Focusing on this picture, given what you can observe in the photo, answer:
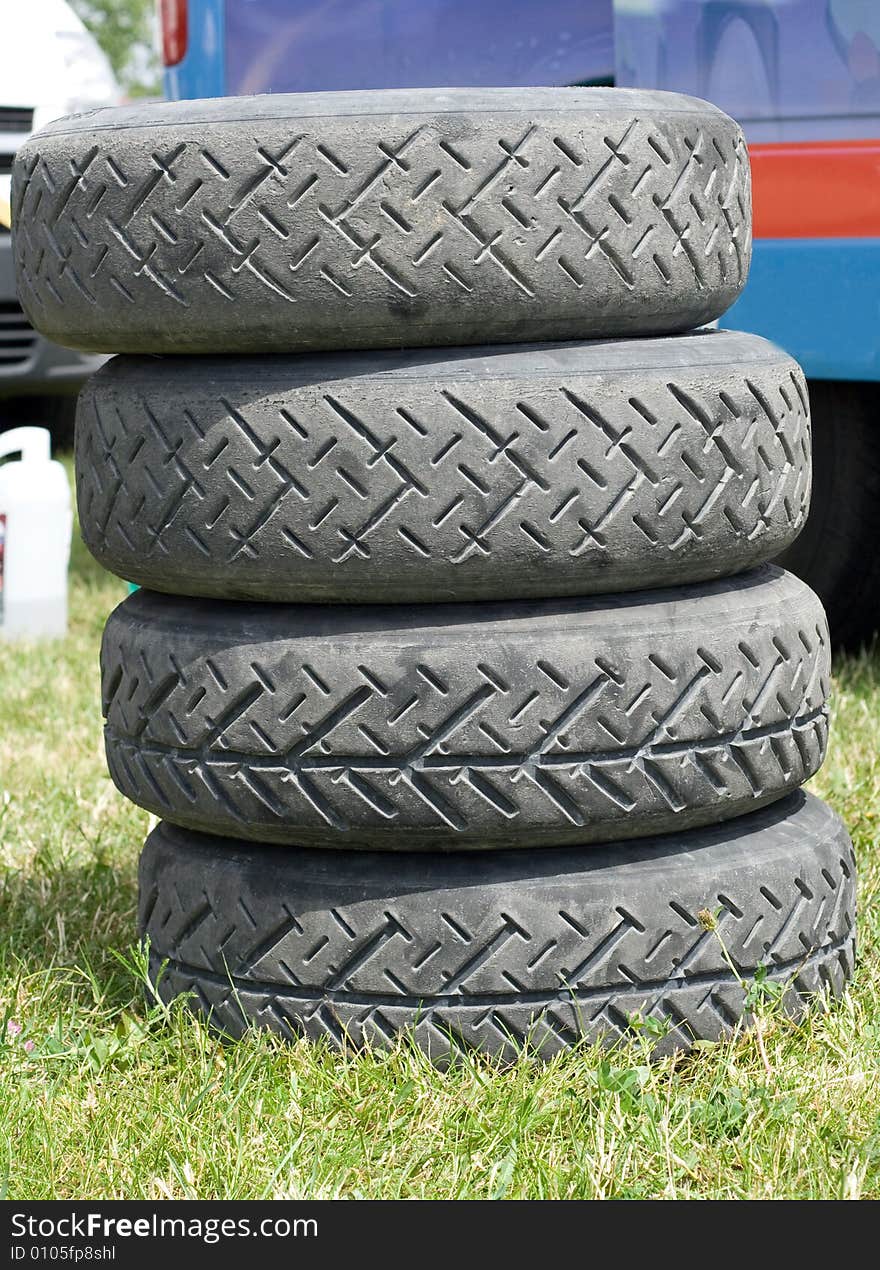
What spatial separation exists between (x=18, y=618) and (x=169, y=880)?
124 inches

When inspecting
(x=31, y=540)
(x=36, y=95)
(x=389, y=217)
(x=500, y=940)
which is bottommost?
(x=31, y=540)

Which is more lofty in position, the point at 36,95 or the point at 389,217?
the point at 389,217

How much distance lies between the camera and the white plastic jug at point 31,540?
518 cm

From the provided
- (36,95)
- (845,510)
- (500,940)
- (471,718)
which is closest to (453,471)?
(471,718)

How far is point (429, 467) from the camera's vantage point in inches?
76.4

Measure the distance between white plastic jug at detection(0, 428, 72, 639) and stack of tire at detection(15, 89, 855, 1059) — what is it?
3091mm

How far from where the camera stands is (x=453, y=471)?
1938mm

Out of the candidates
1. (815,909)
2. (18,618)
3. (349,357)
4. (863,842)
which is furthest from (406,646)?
(18,618)

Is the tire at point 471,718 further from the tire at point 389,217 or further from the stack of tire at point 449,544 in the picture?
the tire at point 389,217

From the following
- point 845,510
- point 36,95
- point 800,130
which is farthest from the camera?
point 36,95

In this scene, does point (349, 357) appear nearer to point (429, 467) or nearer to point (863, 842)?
point (429, 467)

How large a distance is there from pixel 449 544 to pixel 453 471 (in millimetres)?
87

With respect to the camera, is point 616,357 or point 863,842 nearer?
point 616,357

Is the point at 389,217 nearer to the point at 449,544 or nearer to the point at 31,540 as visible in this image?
the point at 449,544
